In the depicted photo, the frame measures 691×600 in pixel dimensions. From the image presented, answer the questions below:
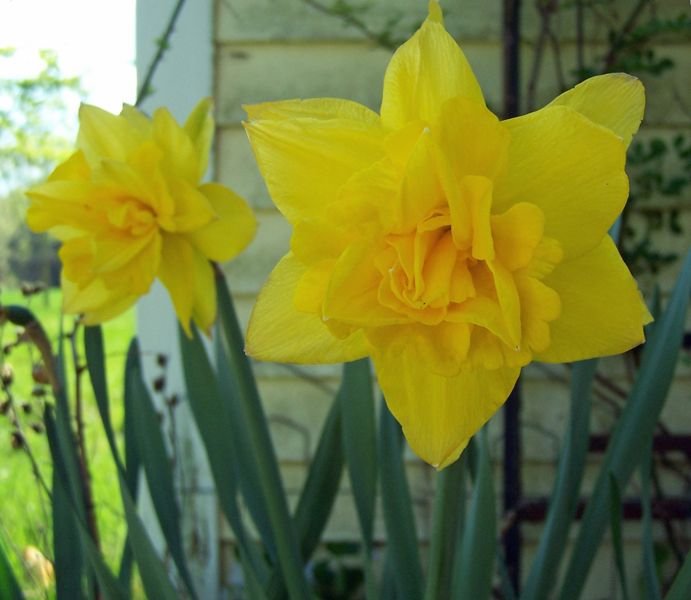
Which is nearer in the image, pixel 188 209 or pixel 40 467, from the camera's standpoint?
pixel 188 209

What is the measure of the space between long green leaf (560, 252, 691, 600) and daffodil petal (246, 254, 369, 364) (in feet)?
1.12

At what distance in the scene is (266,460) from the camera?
712 millimetres

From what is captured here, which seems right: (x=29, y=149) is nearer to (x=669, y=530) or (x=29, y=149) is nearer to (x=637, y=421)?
(x=669, y=530)

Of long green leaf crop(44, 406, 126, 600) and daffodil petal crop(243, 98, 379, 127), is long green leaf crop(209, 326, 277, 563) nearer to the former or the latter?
long green leaf crop(44, 406, 126, 600)

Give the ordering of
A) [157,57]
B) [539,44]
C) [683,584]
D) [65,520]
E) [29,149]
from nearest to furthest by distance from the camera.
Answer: [683,584]
[65,520]
[157,57]
[539,44]
[29,149]

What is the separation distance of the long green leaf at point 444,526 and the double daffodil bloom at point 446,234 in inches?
2.0

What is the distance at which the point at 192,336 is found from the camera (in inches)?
31.2

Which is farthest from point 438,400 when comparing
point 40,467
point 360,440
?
point 40,467

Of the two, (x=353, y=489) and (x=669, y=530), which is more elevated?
(x=353, y=489)

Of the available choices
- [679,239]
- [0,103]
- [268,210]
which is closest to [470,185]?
[268,210]

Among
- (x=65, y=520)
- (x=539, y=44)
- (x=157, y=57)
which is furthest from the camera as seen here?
(x=539, y=44)

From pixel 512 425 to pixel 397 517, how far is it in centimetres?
68

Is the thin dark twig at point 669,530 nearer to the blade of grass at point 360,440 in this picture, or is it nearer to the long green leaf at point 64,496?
the blade of grass at point 360,440

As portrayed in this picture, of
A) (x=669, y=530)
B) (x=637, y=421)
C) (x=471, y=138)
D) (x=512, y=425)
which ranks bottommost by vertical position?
(x=669, y=530)
